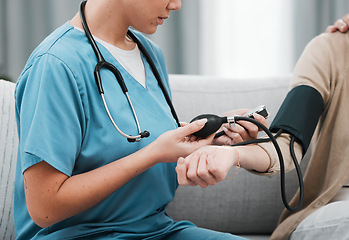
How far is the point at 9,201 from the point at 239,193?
2.44 ft

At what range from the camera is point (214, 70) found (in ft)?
9.63

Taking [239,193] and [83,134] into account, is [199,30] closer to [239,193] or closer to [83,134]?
[239,193]

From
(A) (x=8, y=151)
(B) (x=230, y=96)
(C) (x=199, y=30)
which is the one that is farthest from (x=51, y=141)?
(C) (x=199, y=30)

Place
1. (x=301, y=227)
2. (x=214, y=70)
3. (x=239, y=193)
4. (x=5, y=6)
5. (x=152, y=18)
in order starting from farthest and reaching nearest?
(x=214, y=70)
(x=5, y=6)
(x=239, y=193)
(x=301, y=227)
(x=152, y=18)

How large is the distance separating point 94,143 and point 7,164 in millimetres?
469

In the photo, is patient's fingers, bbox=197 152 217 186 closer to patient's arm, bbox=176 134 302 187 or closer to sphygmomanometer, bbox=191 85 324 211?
patient's arm, bbox=176 134 302 187

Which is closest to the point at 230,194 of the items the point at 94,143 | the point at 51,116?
the point at 94,143

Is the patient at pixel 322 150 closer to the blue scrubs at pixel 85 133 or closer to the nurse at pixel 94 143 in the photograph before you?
the nurse at pixel 94 143

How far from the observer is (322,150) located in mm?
1380

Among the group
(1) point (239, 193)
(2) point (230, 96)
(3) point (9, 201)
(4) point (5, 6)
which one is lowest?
(1) point (239, 193)

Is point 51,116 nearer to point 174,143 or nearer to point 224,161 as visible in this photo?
point 174,143

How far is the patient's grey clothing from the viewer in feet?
4.25

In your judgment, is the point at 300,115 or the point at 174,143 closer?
the point at 174,143

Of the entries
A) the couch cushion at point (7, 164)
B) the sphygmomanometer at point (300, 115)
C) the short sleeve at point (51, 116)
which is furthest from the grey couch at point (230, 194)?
the short sleeve at point (51, 116)
